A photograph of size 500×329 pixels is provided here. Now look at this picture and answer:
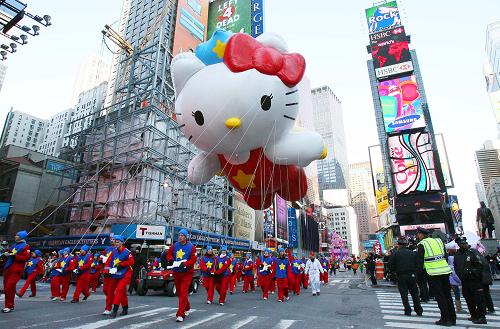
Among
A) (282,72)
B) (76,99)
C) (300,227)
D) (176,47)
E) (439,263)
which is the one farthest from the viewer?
(76,99)

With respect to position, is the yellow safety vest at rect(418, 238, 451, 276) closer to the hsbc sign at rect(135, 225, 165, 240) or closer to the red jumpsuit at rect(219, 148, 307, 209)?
the red jumpsuit at rect(219, 148, 307, 209)

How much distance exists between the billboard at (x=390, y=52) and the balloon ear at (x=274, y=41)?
37287 mm

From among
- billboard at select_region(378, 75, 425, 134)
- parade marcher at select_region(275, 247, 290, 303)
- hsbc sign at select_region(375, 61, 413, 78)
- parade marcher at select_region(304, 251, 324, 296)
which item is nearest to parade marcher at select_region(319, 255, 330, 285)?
parade marcher at select_region(304, 251, 324, 296)

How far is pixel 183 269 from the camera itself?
6.61 m

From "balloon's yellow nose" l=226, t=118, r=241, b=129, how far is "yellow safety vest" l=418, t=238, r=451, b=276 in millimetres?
4580

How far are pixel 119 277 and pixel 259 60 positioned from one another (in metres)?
5.56

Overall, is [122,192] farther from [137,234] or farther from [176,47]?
[176,47]

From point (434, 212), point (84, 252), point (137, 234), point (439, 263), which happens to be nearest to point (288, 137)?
point (439, 263)

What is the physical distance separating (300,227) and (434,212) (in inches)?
1943

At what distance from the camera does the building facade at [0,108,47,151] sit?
105062 millimetres

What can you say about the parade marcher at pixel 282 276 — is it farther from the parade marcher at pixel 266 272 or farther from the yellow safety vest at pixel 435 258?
the yellow safety vest at pixel 435 258

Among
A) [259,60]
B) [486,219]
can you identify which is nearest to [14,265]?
[259,60]

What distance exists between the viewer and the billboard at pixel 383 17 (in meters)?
43.7

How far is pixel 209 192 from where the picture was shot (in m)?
37.9
